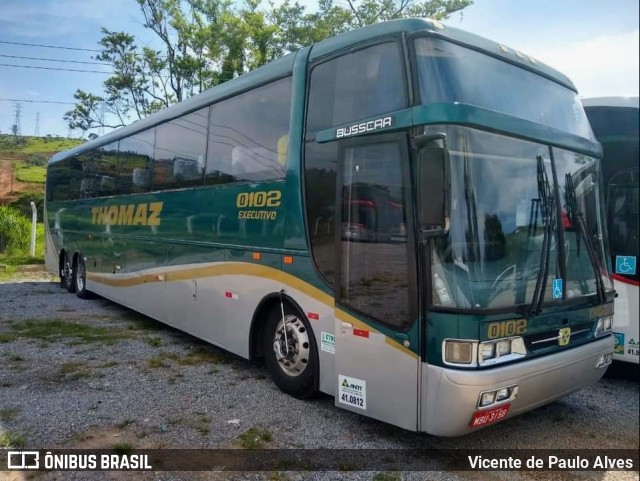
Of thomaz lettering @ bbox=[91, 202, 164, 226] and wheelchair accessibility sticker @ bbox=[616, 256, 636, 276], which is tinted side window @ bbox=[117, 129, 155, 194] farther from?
wheelchair accessibility sticker @ bbox=[616, 256, 636, 276]

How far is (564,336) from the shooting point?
3.99 m

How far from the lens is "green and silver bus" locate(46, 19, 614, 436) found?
3504 millimetres

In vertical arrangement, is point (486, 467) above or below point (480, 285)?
below

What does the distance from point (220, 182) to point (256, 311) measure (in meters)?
1.73

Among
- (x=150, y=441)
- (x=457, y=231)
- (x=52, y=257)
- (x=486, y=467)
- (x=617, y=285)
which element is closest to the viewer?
(x=457, y=231)

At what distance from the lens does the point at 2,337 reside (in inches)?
291

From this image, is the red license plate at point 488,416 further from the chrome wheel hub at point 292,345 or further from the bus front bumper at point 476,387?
the chrome wheel hub at point 292,345

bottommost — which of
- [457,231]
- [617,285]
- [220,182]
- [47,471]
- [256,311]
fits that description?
[47,471]

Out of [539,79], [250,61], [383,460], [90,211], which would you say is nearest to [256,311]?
[383,460]

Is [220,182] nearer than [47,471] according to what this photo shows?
No

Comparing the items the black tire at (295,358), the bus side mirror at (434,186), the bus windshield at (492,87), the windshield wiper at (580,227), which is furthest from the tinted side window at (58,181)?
the windshield wiper at (580,227)

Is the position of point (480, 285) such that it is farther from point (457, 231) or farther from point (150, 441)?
point (150, 441)

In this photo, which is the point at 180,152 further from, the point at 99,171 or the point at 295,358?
the point at 99,171

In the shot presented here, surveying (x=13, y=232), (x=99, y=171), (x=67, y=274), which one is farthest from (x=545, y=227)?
(x=13, y=232)
